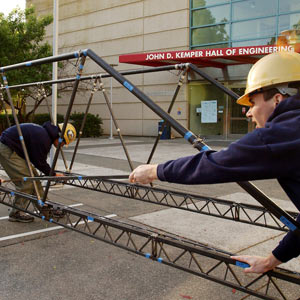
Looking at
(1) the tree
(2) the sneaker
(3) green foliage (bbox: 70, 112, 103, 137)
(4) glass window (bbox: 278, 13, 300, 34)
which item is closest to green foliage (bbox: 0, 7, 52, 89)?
(1) the tree

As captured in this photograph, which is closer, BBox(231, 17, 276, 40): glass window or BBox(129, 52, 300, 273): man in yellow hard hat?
BBox(129, 52, 300, 273): man in yellow hard hat

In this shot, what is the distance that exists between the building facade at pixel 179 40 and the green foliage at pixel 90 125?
79 cm

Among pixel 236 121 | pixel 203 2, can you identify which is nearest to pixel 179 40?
pixel 203 2

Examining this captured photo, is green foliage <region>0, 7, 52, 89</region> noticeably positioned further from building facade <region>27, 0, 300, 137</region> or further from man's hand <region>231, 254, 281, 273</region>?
man's hand <region>231, 254, 281, 273</region>

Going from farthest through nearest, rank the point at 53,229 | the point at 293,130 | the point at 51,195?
the point at 51,195 → the point at 53,229 → the point at 293,130

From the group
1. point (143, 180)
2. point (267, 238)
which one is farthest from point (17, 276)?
point (267, 238)

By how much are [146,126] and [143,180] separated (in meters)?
19.2

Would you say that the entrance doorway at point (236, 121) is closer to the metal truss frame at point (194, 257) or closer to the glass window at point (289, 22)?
the glass window at point (289, 22)

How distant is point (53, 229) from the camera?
4.97 meters

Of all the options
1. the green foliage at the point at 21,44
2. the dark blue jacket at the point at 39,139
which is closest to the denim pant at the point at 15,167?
the dark blue jacket at the point at 39,139

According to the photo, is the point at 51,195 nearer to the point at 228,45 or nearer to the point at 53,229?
the point at 53,229

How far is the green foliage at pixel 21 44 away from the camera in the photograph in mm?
17453

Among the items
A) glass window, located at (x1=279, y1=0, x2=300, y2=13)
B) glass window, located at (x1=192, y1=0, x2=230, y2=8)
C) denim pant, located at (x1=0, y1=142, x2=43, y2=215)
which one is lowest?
denim pant, located at (x1=0, y1=142, x2=43, y2=215)

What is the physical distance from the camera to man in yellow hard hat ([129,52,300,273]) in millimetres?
1502
